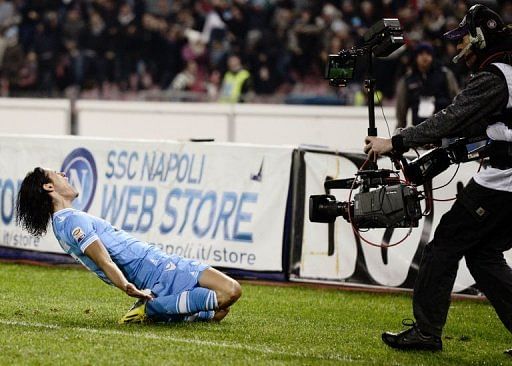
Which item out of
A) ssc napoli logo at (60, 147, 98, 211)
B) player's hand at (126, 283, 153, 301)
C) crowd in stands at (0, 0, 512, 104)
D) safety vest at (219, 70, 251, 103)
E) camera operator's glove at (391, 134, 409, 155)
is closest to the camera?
camera operator's glove at (391, 134, 409, 155)

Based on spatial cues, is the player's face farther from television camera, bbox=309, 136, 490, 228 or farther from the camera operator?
the camera operator

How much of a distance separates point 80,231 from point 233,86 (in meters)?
12.8

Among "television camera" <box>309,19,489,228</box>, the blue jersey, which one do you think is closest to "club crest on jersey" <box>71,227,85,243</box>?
the blue jersey

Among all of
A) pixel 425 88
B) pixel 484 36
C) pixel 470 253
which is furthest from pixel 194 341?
pixel 425 88

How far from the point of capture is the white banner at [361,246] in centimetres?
1018

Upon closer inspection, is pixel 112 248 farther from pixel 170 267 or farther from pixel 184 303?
pixel 184 303

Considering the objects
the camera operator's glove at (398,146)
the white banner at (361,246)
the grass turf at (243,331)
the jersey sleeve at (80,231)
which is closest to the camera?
the grass turf at (243,331)

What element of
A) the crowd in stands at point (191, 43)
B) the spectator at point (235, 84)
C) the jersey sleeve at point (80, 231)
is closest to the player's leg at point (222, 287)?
the jersey sleeve at point (80, 231)

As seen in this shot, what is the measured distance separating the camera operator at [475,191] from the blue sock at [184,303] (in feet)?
4.42

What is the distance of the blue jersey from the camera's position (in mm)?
7789

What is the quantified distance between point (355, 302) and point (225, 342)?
2.66m

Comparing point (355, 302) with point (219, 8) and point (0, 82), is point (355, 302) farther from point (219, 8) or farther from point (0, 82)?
point (0, 82)

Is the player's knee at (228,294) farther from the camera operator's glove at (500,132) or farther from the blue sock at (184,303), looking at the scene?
the camera operator's glove at (500,132)

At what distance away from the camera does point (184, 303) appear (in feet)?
25.8
